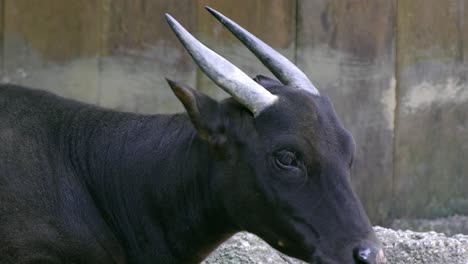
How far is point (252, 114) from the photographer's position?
7750 millimetres

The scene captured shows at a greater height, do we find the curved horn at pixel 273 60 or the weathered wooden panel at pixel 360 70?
the curved horn at pixel 273 60

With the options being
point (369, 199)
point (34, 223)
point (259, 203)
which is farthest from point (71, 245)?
point (369, 199)

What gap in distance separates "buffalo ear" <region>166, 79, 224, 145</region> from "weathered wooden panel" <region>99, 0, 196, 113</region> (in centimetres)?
317

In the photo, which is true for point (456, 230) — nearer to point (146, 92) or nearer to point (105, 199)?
point (146, 92)

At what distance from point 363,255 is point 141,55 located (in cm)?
407

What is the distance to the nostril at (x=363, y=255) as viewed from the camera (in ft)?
23.8

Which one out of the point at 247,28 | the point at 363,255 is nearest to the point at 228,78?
the point at 363,255

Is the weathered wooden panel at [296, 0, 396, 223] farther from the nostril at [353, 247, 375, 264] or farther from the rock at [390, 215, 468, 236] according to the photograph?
the nostril at [353, 247, 375, 264]

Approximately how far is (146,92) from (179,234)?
2.96 meters

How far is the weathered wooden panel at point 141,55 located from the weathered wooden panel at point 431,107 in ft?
5.89

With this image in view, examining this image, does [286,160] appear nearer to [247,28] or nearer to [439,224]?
[247,28]

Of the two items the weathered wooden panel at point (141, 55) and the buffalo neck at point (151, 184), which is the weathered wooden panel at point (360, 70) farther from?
the buffalo neck at point (151, 184)

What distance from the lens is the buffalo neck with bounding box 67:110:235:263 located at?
8.05m

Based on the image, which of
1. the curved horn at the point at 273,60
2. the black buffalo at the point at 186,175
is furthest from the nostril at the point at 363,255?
the curved horn at the point at 273,60
